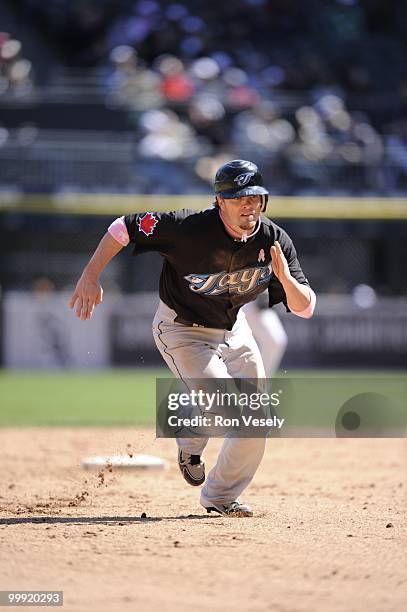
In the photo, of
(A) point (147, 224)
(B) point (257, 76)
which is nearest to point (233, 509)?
(A) point (147, 224)

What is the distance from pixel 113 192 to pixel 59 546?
1129cm

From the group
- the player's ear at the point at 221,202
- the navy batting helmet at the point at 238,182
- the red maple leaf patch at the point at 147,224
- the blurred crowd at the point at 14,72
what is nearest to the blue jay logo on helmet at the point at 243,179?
the navy batting helmet at the point at 238,182

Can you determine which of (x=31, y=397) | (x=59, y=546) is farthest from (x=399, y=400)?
(x=59, y=546)

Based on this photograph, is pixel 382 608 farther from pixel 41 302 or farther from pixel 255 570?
pixel 41 302

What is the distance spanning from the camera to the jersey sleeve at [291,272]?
211 inches

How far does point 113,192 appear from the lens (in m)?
15.4

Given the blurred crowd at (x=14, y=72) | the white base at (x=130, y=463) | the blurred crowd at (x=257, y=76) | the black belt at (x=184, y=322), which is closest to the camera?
the black belt at (x=184, y=322)

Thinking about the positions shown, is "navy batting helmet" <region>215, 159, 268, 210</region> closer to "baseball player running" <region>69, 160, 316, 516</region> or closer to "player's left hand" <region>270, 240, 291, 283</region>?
"baseball player running" <region>69, 160, 316, 516</region>

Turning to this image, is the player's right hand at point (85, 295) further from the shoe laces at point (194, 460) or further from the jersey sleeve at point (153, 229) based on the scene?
the shoe laces at point (194, 460)

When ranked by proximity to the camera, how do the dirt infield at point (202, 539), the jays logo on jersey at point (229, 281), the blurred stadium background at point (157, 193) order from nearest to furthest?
the dirt infield at point (202, 539)
the jays logo on jersey at point (229, 281)
the blurred stadium background at point (157, 193)

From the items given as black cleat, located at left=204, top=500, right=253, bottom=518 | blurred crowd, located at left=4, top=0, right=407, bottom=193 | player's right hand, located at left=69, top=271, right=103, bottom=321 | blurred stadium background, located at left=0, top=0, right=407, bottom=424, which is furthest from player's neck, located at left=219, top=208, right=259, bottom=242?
blurred crowd, located at left=4, top=0, right=407, bottom=193

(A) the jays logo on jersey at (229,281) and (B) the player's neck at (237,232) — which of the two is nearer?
(B) the player's neck at (237,232)

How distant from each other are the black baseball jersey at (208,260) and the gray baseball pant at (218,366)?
0.09 meters

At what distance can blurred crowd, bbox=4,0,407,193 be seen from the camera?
52.9 ft
